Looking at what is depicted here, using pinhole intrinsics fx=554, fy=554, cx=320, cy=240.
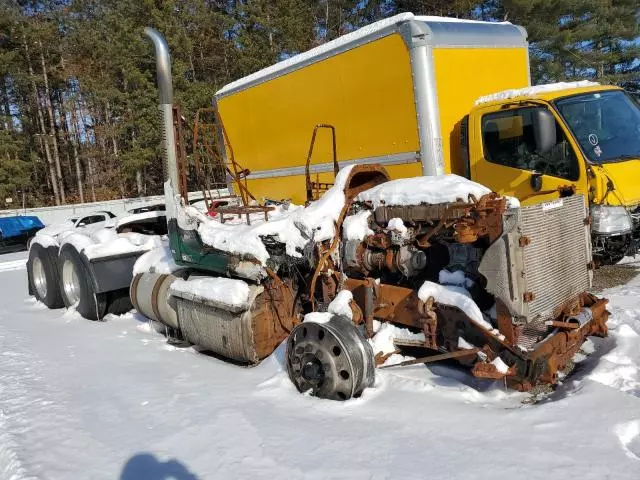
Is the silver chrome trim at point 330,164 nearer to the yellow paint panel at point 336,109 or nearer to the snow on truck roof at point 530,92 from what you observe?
the yellow paint panel at point 336,109

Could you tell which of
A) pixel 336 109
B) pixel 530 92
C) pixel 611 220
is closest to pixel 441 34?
pixel 530 92

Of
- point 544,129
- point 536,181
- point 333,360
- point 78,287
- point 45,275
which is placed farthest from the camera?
point 45,275

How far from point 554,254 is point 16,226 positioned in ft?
84.7

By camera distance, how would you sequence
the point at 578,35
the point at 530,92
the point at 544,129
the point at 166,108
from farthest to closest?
the point at 578,35 < the point at 530,92 < the point at 166,108 < the point at 544,129

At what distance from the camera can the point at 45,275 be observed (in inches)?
339

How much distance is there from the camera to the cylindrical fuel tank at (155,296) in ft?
20.0

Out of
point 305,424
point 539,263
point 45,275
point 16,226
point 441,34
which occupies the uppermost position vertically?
point 441,34

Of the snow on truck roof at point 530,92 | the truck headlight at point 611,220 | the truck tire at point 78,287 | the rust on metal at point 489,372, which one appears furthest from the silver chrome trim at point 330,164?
the truck tire at point 78,287

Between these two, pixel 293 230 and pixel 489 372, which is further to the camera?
pixel 293 230

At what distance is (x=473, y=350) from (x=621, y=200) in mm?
2589

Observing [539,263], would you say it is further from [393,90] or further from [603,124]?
[393,90]

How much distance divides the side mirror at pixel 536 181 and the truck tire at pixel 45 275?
22.5 feet

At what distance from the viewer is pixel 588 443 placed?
125 inches

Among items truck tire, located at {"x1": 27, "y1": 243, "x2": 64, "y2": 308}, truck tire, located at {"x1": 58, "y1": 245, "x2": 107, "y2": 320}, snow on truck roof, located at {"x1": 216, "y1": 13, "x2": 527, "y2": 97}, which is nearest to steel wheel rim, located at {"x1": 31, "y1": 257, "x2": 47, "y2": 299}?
truck tire, located at {"x1": 27, "y1": 243, "x2": 64, "y2": 308}
